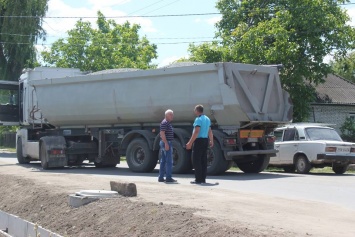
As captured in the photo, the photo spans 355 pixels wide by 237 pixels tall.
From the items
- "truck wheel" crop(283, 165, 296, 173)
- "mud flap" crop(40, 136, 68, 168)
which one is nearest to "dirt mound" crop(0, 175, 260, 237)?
"mud flap" crop(40, 136, 68, 168)

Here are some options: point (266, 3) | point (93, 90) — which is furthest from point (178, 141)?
point (266, 3)

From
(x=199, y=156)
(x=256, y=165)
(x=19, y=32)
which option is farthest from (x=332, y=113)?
(x=199, y=156)

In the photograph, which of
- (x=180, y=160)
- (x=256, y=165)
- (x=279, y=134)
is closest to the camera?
(x=180, y=160)

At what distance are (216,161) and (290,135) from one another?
4.43 meters

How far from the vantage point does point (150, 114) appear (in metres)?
18.4


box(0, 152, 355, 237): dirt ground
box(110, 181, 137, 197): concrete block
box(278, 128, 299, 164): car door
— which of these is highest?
box(278, 128, 299, 164): car door

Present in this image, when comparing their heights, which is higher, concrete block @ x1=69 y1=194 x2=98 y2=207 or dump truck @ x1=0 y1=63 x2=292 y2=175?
dump truck @ x1=0 y1=63 x2=292 y2=175

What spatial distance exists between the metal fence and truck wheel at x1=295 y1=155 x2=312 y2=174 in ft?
117

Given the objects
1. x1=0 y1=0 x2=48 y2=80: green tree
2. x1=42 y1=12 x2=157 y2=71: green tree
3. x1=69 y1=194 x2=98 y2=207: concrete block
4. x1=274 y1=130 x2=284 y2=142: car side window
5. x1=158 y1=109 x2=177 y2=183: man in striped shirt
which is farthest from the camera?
x1=42 y1=12 x2=157 y2=71: green tree

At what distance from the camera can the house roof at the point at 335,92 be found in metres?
39.8

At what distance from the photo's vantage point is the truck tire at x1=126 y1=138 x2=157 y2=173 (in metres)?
18.3

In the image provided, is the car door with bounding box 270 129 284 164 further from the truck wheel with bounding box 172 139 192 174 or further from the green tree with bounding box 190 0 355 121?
Result: the green tree with bounding box 190 0 355 121

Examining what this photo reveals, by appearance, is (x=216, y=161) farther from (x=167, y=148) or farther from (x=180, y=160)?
(x=167, y=148)

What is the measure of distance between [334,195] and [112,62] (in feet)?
152
